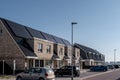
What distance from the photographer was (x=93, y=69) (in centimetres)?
7450

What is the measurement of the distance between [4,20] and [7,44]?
149 inches

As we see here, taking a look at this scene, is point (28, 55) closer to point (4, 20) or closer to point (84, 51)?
point (4, 20)

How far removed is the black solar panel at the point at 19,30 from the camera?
48.7 m

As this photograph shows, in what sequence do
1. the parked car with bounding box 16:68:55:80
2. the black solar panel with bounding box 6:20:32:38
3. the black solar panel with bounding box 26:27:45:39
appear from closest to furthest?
the parked car with bounding box 16:68:55:80, the black solar panel with bounding box 6:20:32:38, the black solar panel with bounding box 26:27:45:39

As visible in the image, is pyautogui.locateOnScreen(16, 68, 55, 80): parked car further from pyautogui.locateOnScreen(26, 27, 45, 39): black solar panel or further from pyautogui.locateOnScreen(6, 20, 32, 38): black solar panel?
pyautogui.locateOnScreen(26, 27, 45, 39): black solar panel

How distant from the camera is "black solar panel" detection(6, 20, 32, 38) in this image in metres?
48.7

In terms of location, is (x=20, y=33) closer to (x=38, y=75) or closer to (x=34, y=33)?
(x=34, y=33)

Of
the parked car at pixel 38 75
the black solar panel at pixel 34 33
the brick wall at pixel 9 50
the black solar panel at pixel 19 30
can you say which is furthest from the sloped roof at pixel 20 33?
the parked car at pixel 38 75

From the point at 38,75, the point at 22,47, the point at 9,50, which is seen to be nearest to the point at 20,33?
the point at 22,47

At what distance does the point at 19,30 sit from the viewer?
50938mm

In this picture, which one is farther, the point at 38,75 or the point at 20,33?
the point at 20,33

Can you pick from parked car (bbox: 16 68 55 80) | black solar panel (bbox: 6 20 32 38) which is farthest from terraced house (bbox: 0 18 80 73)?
parked car (bbox: 16 68 55 80)

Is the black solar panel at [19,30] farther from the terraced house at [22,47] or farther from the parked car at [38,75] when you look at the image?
the parked car at [38,75]

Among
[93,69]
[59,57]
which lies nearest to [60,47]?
[59,57]
